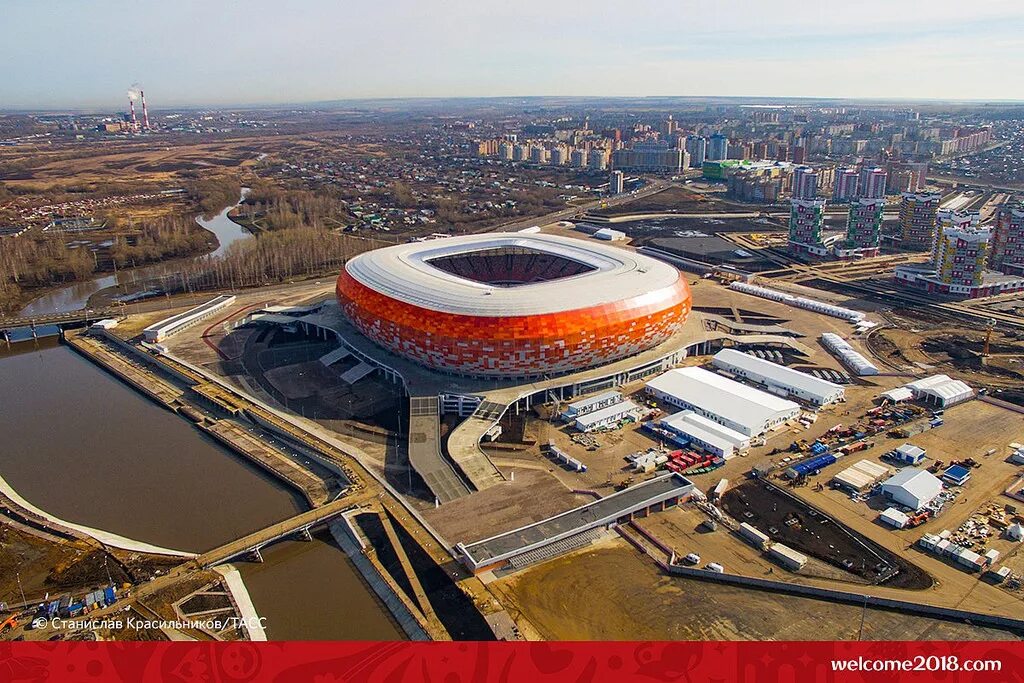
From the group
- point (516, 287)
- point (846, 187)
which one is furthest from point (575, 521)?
point (846, 187)

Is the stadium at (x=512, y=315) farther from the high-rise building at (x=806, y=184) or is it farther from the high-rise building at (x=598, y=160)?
the high-rise building at (x=598, y=160)

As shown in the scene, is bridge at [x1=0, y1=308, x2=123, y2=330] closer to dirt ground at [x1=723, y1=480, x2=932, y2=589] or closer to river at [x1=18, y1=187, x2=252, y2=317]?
river at [x1=18, y1=187, x2=252, y2=317]

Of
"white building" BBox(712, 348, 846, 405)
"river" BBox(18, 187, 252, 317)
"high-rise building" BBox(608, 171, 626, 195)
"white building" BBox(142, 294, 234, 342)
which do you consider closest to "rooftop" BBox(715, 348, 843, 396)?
"white building" BBox(712, 348, 846, 405)

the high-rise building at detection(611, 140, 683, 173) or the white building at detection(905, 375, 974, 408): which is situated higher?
the high-rise building at detection(611, 140, 683, 173)

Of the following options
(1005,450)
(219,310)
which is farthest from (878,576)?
(219,310)

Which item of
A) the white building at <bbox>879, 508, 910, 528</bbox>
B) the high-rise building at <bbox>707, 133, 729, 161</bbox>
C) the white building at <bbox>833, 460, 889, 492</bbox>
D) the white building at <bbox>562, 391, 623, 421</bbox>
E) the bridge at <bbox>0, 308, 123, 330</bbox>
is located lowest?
the white building at <bbox>879, 508, 910, 528</bbox>

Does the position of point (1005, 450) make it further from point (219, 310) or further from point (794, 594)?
point (219, 310)

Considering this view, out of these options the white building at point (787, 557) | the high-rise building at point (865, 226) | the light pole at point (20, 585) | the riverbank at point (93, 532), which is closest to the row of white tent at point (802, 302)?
the high-rise building at point (865, 226)
